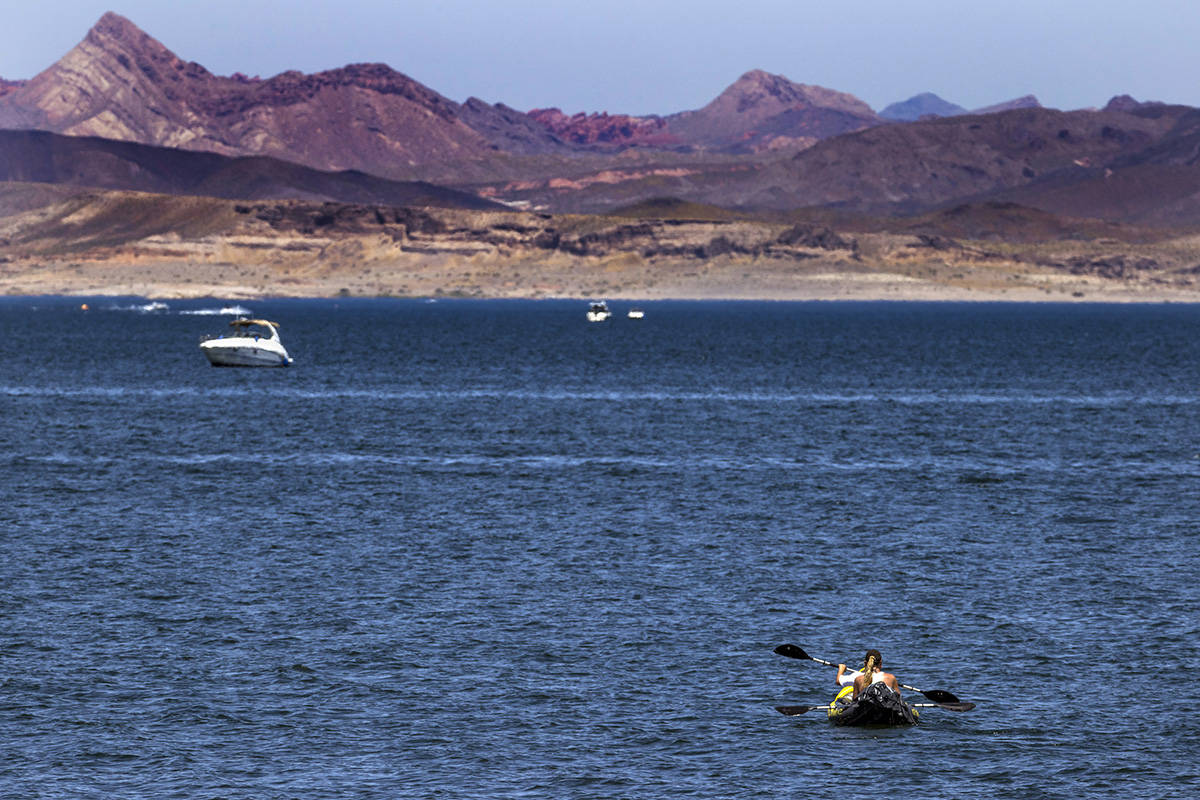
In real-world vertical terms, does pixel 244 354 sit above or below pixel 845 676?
above

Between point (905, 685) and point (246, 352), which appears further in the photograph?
point (246, 352)

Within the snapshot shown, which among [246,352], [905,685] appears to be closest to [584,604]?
[905,685]

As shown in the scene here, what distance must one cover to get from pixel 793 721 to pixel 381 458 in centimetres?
4491

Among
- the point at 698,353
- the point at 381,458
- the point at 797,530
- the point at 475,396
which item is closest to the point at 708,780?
the point at 797,530

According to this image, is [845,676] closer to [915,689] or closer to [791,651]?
[915,689]

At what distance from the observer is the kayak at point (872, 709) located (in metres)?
32.8

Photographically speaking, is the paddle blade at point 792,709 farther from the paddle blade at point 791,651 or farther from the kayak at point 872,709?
the paddle blade at point 791,651

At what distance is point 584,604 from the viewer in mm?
43562

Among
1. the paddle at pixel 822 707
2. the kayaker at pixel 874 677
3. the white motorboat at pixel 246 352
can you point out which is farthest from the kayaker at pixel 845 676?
the white motorboat at pixel 246 352

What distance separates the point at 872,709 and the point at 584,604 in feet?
39.8

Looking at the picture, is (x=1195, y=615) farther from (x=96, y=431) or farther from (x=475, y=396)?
(x=475, y=396)

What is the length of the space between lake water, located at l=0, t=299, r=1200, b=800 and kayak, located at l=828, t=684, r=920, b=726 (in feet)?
1.37

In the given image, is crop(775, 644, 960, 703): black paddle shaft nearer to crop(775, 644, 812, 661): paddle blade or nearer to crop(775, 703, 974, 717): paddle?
crop(775, 644, 812, 661): paddle blade

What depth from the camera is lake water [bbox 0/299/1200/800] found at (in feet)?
102
